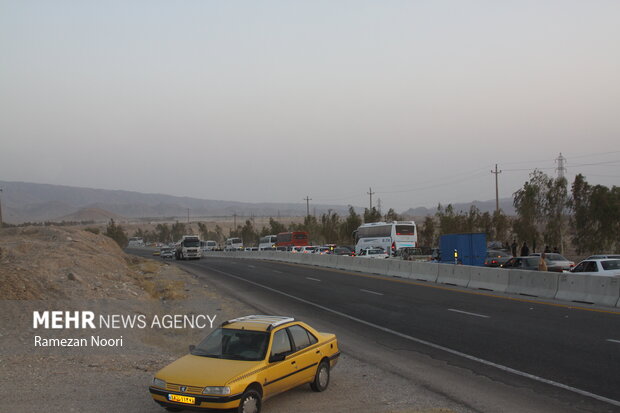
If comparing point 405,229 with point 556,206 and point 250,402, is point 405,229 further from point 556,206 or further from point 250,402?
point 250,402

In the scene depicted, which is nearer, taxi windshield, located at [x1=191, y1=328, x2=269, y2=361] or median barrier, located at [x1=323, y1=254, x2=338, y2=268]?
taxi windshield, located at [x1=191, y1=328, x2=269, y2=361]

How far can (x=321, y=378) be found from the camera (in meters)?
9.89

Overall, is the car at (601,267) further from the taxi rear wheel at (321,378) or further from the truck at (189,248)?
the truck at (189,248)

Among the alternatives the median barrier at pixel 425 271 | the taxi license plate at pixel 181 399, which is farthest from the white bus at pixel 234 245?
the taxi license plate at pixel 181 399

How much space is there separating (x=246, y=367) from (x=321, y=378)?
205 cm

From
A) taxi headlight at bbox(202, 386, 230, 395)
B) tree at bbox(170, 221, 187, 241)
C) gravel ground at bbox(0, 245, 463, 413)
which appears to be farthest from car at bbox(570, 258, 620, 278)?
tree at bbox(170, 221, 187, 241)

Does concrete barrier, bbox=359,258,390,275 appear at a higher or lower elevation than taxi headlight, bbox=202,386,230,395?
lower

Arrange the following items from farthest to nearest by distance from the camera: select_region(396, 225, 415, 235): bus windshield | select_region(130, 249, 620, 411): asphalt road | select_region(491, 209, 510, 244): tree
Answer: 1. select_region(491, 209, 510, 244): tree
2. select_region(396, 225, 415, 235): bus windshield
3. select_region(130, 249, 620, 411): asphalt road

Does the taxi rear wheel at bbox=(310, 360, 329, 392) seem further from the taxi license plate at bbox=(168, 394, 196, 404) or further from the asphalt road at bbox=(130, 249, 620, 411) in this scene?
the asphalt road at bbox=(130, 249, 620, 411)

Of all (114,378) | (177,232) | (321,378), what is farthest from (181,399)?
(177,232)

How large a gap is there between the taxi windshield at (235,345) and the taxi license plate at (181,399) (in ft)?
3.48

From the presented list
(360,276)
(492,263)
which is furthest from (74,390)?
(492,263)

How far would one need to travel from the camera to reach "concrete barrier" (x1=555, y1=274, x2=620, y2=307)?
19.2m

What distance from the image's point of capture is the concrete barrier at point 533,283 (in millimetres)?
22062
